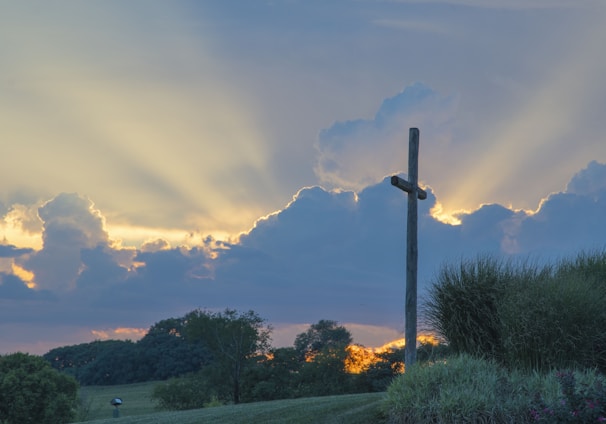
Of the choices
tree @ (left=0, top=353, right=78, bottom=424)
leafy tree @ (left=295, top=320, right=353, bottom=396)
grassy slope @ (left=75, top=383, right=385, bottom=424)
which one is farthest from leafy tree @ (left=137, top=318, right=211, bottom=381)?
grassy slope @ (left=75, top=383, right=385, bottom=424)

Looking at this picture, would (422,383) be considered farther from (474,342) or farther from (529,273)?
(529,273)

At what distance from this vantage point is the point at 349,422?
15812 mm

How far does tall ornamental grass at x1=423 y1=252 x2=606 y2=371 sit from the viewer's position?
658 inches

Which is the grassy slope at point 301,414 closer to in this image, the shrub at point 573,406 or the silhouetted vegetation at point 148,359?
the shrub at point 573,406

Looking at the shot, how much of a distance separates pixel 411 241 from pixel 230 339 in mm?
23662

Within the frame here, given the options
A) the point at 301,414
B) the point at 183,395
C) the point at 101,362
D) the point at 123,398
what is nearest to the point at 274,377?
the point at 183,395

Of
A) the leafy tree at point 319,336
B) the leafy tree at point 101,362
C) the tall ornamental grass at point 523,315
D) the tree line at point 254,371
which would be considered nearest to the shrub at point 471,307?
the tall ornamental grass at point 523,315

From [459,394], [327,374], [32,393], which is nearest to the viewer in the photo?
[459,394]

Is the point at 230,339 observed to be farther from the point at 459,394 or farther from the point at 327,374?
the point at 459,394

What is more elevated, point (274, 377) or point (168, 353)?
point (168, 353)

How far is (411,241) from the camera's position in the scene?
19.1 meters

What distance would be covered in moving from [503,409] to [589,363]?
4.34 m

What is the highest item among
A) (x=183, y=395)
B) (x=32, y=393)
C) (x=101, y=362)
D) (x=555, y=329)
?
(x=101, y=362)

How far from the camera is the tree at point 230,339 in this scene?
1565 inches
